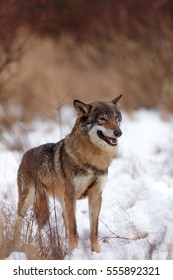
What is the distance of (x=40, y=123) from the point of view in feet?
42.0

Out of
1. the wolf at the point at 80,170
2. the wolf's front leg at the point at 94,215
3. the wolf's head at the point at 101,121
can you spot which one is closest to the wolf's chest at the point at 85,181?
the wolf at the point at 80,170

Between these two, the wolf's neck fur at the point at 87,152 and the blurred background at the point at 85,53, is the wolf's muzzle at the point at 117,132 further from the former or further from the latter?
the blurred background at the point at 85,53

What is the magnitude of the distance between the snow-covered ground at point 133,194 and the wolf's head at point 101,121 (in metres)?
0.80

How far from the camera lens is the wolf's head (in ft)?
18.6

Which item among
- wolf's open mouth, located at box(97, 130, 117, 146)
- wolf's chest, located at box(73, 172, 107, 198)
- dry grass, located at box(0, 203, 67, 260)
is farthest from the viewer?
wolf's chest, located at box(73, 172, 107, 198)

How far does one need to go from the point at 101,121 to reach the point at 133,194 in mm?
2230

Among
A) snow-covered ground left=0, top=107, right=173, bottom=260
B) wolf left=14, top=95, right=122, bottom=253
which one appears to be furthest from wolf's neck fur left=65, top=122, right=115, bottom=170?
snow-covered ground left=0, top=107, right=173, bottom=260

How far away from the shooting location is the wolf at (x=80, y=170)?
226 inches

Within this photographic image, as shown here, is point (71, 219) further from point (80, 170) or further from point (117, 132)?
point (117, 132)

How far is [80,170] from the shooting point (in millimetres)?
5891

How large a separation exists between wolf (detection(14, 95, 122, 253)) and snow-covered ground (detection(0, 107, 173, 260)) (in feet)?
0.91

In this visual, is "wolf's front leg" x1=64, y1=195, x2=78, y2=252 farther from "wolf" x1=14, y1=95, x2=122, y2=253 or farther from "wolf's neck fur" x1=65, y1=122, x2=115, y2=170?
"wolf's neck fur" x1=65, y1=122, x2=115, y2=170

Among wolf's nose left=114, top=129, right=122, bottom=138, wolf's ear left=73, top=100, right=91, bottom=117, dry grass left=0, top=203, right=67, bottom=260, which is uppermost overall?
wolf's ear left=73, top=100, right=91, bottom=117

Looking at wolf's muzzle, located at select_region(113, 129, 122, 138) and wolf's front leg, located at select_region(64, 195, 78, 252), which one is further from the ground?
wolf's muzzle, located at select_region(113, 129, 122, 138)
